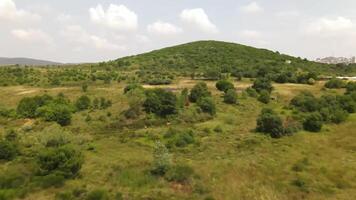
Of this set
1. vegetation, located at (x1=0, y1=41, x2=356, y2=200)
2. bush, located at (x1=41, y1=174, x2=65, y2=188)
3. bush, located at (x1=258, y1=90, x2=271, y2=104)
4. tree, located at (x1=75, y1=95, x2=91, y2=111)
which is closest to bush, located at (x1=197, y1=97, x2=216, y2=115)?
vegetation, located at (x1=0, y1=41, x2=356, y2=200)

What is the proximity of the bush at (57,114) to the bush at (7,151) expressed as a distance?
12095 millimetres

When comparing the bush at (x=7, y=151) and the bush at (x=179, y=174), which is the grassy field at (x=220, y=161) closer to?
the bush at (x=179, y=174)

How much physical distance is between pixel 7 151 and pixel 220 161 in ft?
62.2

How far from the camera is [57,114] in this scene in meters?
43.9

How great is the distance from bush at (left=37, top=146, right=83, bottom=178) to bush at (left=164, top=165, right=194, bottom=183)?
7128mm

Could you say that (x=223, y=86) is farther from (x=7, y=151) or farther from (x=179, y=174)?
(x=7, y=151)

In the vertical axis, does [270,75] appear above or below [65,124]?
above

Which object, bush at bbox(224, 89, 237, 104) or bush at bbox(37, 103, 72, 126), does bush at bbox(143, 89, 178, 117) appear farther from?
bush at bbox(224, 89, 237, 104)

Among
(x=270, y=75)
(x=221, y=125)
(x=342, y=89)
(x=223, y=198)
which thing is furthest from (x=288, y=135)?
(x=270, y=75)

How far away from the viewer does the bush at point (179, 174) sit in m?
25.6

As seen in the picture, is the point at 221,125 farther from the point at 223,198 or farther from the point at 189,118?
the point at 223,198

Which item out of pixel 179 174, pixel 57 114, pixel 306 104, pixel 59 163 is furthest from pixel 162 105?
pixel 59 163

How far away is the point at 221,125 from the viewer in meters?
42.5

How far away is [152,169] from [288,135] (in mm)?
18938
